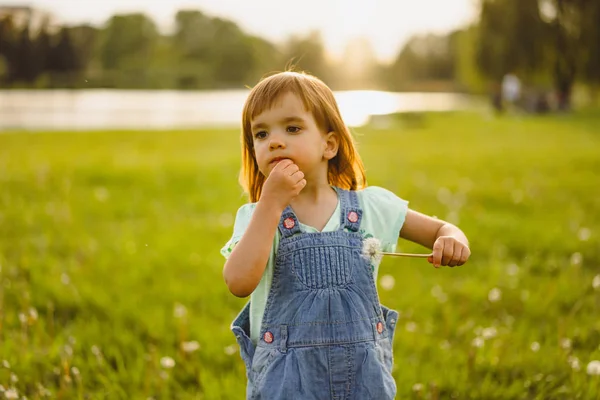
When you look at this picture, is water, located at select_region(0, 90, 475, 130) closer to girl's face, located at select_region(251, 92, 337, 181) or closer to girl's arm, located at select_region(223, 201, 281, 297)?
girl's face, located at select_region(251, 92, 337, 181)

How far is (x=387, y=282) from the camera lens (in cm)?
461

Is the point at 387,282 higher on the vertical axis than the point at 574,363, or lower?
lower

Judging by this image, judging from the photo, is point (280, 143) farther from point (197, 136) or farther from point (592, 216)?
point (197, 136)

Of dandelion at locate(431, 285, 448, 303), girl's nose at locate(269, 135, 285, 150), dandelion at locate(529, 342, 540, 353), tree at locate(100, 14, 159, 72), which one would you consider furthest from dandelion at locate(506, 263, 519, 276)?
tree at locate(100, 14, 159, 72)

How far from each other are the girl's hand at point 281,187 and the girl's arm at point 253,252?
0.02 metres

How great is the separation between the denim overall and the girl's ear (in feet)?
0.80

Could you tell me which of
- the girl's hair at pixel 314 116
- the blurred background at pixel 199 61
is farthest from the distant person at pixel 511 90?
the girl's hair at pixel 314 116

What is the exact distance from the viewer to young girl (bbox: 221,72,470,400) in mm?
1925

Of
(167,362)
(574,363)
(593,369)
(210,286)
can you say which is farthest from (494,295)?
(167,362)

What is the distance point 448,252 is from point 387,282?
8.79ft

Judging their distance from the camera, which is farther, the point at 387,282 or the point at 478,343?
the point at 387,282

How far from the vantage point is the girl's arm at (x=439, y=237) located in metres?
1.98

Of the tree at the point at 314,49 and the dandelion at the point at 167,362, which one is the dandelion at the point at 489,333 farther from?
the tree at the point at 314,49

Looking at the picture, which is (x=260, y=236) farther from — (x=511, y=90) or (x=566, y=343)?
(x=511, y=90)
